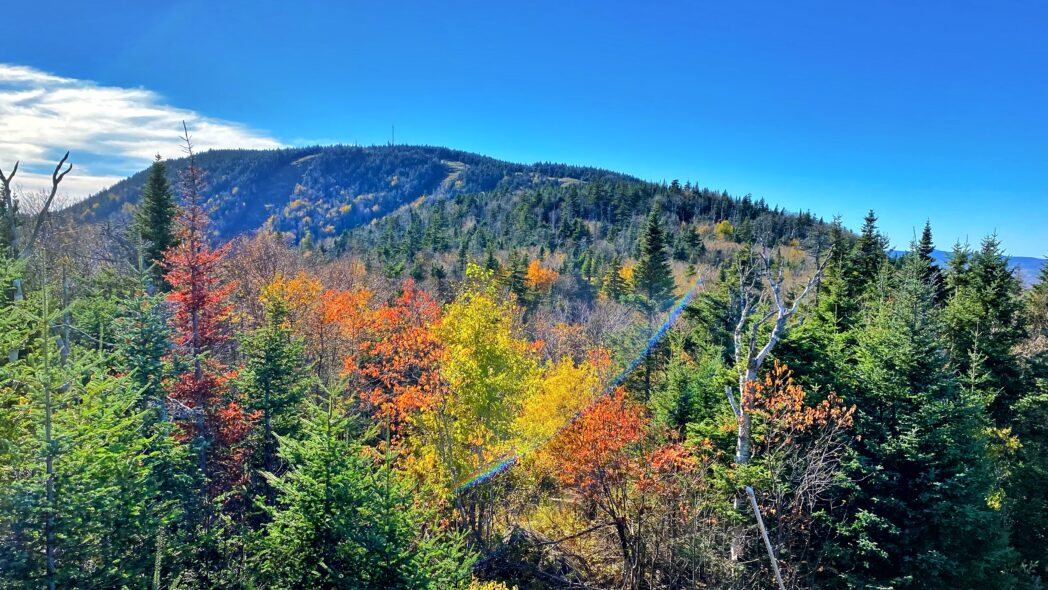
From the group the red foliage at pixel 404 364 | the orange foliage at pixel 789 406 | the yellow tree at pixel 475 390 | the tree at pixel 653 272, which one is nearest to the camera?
the orange foliage at pixel 789 406

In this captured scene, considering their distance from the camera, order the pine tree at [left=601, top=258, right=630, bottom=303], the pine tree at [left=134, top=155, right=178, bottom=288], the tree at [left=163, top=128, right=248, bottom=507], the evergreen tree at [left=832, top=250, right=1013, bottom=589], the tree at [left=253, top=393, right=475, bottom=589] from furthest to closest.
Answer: the pine tree at [left=601, top=258, right=630, bottom=303], the pine tree at [left=134, top=155, right=178, bottom=288], the tree at [left=163, top=128, right=248, bottom=507], the evergreen tree at [left=832, top=250, right=1013, bottom=589], the tree at [left=253, top=393, right=475, bottom=589]

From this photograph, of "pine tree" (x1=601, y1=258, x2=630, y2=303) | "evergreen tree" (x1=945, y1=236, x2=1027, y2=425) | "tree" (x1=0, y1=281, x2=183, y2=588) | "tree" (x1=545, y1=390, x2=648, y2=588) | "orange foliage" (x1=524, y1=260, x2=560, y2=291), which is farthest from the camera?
"orange foliage" (x1=524, y1=260, x2=560, y2=291)

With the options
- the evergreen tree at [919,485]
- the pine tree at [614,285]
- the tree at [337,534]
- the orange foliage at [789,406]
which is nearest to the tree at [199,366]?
the tree at [337,534]

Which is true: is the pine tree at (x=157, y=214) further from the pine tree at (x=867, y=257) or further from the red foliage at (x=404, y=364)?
the pine tree at (x=867, y=257)

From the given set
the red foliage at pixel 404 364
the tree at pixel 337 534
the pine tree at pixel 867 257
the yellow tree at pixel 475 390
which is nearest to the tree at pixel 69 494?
the tree at pixel 337 534

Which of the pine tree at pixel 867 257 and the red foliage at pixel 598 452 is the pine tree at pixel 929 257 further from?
the red foliage at pixel 598 452

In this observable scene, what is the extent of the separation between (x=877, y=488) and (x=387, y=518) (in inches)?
541

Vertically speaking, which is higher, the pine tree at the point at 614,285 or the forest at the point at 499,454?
the pine tree at the point at 614,285

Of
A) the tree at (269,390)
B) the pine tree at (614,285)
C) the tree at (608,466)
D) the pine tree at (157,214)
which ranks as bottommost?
the tree at (608,466)

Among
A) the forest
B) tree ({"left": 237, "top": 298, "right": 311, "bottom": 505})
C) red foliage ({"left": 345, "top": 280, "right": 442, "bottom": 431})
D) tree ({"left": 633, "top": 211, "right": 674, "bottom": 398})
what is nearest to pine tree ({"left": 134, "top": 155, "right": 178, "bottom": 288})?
the forest

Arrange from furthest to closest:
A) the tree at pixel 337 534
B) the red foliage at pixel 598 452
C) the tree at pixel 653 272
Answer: the tree at pixel 653 272, the red foliage at pixel 598 452, the tree at pixel 337 534

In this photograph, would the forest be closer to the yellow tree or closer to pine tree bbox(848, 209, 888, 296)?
the yellow tree

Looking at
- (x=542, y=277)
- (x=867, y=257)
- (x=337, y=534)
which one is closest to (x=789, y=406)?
(x=337, y=534)

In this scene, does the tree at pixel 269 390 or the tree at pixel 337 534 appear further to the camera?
the tree at pixel 269 390
